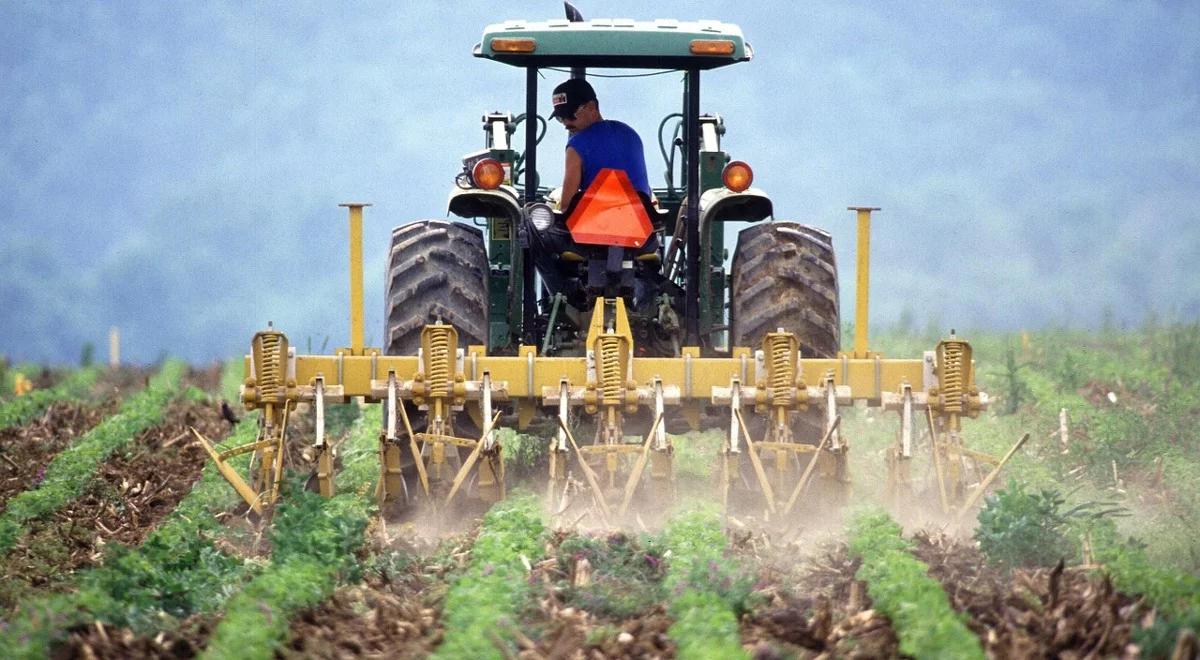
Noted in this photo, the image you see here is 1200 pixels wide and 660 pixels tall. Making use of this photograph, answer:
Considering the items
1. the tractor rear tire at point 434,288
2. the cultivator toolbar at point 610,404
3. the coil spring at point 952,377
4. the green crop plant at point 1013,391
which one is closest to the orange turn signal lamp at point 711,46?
the cultivator toolbar at point 610,404

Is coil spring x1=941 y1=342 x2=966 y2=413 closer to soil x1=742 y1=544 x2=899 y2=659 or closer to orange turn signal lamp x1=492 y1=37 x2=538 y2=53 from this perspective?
soil x1=742 y1=544 x2=899 y2=659

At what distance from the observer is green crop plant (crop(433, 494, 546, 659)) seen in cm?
652

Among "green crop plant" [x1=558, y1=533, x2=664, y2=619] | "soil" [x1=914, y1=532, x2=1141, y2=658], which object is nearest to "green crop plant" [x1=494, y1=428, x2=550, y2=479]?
"green crop plant" [x1=558, y1=533, x2=664, y2=619]

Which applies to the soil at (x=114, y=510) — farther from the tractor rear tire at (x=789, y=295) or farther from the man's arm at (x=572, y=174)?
the tractor rear tire at (x=789, y=295)

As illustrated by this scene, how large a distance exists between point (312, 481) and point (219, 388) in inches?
381

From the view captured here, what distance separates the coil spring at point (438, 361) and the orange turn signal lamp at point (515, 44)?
161 centimetres

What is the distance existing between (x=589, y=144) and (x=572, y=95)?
33cm

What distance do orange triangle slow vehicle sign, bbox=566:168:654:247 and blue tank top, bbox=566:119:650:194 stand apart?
90 millimetres

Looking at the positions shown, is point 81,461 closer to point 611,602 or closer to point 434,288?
point 434,288

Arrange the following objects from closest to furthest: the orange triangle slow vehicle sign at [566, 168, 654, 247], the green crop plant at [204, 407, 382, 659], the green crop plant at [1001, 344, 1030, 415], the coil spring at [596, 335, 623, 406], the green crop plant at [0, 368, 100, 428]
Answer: the green crop plant at [204, 407, 382, 659], the coil spring at [596, 335, 623, 406], the orange triangle slow vehicle sign at [566, 168, 654, 247], the green crop plant at [1001, 344, 1030, 415], the green crop plant at [0, 368, 100, 428]

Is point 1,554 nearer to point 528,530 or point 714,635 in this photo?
point 528,530

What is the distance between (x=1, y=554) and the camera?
30.7ft

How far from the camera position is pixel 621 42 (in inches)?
400

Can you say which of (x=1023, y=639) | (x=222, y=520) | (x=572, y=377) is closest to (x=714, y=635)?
(x=1023, y=639)
